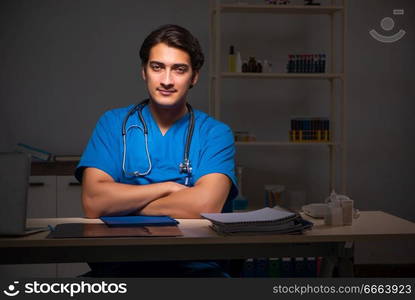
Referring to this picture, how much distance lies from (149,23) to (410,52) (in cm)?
193

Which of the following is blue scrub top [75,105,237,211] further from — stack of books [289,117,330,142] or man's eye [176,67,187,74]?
stack of books [289,117,330,142]

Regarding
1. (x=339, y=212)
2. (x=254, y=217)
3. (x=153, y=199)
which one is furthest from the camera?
(x=153, y=199)

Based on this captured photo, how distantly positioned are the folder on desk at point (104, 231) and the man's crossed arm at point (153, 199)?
212mm

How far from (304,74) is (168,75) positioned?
1829 mm

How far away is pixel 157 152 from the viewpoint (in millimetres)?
2307

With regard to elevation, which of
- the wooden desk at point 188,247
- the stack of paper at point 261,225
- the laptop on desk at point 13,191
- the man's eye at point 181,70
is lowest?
the wooden desk at point 188,247

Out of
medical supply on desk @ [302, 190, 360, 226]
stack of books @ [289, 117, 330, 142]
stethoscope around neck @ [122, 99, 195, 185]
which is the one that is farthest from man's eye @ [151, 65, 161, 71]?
stack of books @ [289, 117, 330, 142]

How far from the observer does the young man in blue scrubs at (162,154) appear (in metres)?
2.08

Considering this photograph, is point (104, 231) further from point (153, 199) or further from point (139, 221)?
point (153, 199)

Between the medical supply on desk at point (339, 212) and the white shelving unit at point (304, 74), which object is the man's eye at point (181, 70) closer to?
the medical supply on desk at point (339, 212)

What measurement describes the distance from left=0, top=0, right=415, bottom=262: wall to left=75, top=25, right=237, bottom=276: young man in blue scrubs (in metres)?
2.02

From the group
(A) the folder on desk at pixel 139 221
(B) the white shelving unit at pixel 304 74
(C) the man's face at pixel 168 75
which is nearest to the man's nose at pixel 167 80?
(C) the man's face at pixel 168 75

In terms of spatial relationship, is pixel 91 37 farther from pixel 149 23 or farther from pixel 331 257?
pixel 331 257

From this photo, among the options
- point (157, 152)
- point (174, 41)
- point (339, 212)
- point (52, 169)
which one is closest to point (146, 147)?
point (157, 152)
